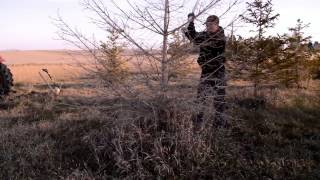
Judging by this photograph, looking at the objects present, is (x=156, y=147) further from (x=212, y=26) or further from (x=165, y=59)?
(x=212, y=26)

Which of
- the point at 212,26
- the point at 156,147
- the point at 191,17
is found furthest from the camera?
the point at 212,26

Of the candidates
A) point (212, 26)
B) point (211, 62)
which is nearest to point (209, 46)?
point (211, 62)

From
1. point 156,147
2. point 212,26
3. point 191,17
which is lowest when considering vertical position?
point 156,147

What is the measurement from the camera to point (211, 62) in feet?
25.4

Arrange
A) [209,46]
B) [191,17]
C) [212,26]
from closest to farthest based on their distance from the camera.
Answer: [191,17], [212,26], [209,46]

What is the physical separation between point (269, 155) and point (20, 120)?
5.12 meters

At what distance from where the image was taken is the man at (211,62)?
7074 millimetres

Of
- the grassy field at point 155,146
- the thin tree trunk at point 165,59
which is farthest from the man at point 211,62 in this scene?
the thin tree trunk at point 165,59

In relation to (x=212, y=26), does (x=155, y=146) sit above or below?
below

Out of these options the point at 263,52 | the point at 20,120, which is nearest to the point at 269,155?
the point at 20,120

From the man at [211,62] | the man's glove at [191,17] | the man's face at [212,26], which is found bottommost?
the man at [211,62]

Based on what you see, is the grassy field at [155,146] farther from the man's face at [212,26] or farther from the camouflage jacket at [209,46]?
the man's face at [212,26]

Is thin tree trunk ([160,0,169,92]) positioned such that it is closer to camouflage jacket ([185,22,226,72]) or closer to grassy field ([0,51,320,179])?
grassy field ([0,51,320,179])

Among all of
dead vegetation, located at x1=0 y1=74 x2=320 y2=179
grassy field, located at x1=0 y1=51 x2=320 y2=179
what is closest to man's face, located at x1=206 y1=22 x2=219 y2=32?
grassy field, located at x1=0 y1=51 x2=320 y2=179
